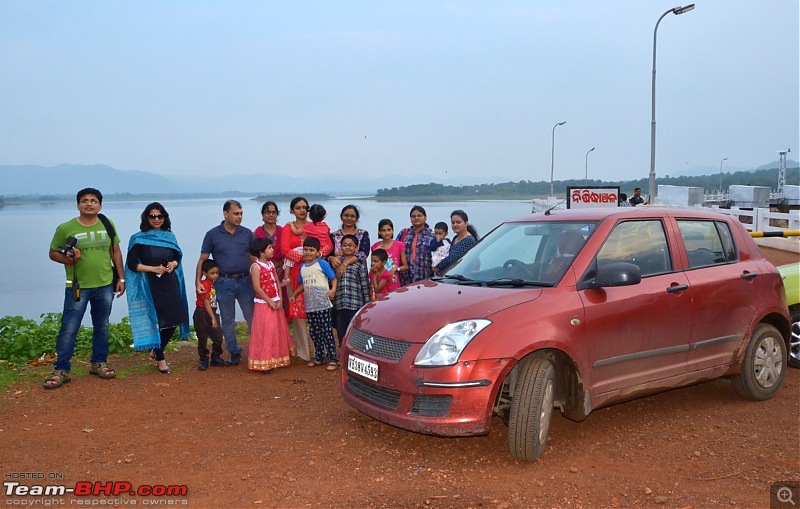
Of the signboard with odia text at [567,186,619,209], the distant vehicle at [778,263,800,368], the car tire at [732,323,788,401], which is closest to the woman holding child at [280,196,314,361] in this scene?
the car tire at [732,323,788,401]

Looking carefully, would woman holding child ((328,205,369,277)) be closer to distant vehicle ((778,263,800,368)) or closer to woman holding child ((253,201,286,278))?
woman holding child ((253,201,286,278))

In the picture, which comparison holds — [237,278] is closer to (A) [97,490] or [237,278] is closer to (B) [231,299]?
(B) [231,299]

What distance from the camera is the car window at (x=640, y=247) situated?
4547 mm

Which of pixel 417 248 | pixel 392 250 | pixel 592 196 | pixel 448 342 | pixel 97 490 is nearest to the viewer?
pixel 97 490

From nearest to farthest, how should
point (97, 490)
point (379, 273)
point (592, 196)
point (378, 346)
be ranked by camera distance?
point (97, 490), point (378, 346), point (379, 273), point (592, 196)

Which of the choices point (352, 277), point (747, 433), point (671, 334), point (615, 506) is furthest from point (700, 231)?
point (352, 277)

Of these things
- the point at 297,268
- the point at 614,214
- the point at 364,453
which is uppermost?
the point at 614,214

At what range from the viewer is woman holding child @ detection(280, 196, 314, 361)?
22.4ft

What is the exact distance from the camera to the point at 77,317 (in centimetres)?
601

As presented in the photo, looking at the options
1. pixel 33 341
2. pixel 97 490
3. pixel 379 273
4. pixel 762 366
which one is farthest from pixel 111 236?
pixel 762 366

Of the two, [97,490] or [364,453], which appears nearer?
[97,490]

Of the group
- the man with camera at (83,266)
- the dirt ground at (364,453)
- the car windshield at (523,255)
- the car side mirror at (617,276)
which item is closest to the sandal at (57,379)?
the man with camera at (83,266)

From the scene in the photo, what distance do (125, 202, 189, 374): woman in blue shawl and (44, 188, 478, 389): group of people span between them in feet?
0.04

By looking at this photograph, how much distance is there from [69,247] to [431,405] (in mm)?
4091
